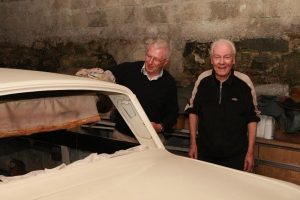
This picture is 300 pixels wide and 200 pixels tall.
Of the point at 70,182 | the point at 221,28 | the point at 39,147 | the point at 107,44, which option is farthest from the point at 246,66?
the point at 70,182

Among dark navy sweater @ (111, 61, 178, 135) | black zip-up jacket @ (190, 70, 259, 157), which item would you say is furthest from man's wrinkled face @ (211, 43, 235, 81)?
dark navy sweater @ (111, 61, 178, 135)

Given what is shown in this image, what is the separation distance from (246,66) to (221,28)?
1.99 feet

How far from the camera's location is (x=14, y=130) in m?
2.05

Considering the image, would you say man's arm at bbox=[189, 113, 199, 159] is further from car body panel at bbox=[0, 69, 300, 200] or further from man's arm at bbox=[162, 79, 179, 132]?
car body panel at bbox=[0, 69, 300, 200]

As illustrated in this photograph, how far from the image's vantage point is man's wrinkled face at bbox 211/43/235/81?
9.73 feet

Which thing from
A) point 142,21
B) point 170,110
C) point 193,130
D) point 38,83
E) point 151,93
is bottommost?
point 193,130

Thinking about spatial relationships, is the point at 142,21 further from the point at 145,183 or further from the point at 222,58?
the point at 145,183

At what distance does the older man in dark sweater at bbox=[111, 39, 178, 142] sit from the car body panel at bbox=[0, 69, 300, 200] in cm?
77

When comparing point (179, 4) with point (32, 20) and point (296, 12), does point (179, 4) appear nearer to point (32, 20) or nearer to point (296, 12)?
point (296, 12)

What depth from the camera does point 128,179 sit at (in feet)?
6.81

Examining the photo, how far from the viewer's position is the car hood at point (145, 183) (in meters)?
1.85

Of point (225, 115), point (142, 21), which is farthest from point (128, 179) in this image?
point (142, 21)

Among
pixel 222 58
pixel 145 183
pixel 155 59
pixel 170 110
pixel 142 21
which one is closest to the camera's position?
pixel 145 183

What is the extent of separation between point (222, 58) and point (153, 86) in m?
0.70
